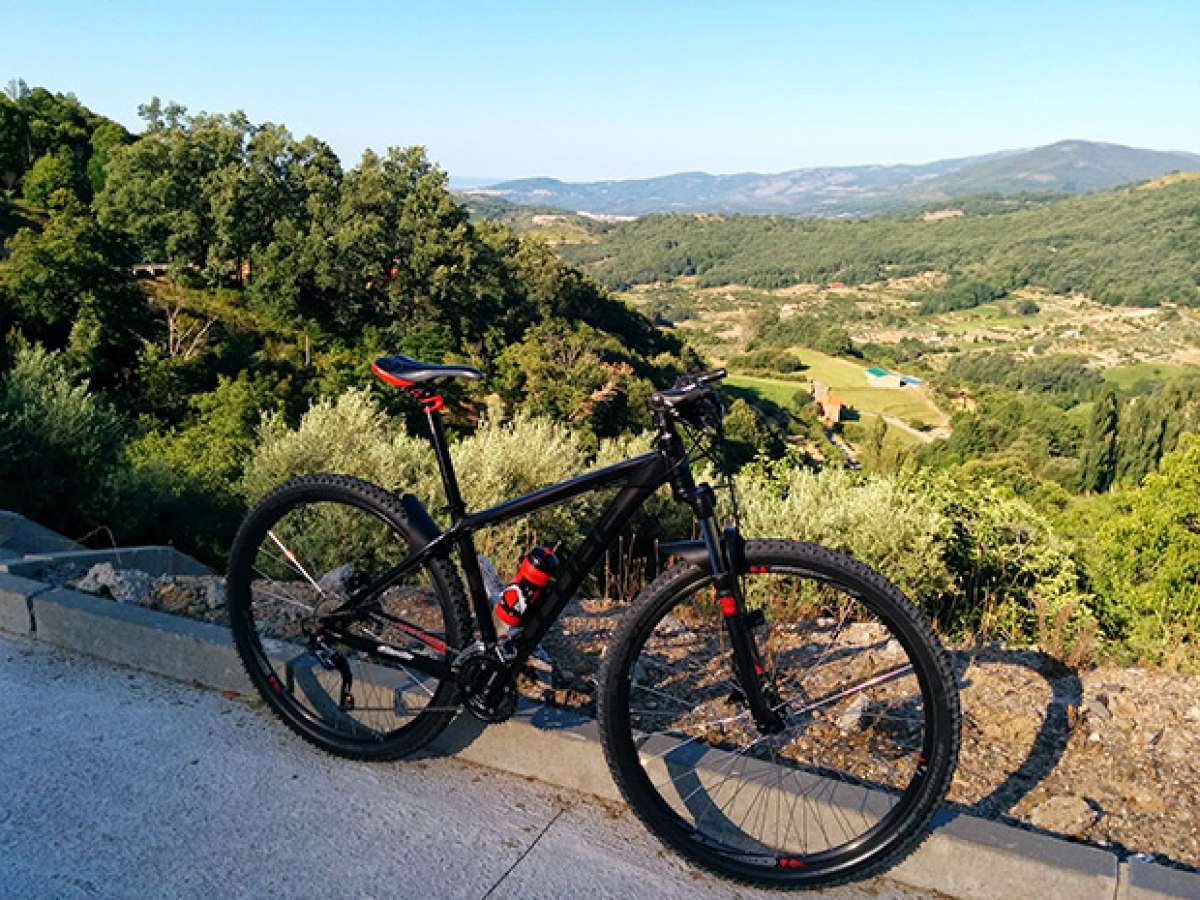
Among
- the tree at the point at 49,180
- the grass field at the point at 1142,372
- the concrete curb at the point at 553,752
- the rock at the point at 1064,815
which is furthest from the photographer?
the grass field at the point at 1142,372

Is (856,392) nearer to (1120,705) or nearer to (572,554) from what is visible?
(1120,705)

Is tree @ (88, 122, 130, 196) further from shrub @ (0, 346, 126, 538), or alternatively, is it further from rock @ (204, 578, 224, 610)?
rock @ (204, 578, 224, 610)

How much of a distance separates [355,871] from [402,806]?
31 centimetres

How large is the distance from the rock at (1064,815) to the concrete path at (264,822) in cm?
59

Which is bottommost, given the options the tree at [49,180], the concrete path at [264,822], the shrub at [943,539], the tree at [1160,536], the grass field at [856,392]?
the grass field at [856,392]

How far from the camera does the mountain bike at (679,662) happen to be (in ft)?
7.77

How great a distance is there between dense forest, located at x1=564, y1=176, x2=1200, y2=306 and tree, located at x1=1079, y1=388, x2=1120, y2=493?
10773cm

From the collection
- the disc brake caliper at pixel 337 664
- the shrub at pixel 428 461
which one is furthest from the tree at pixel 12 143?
the disc brake caliper at pixel 337 664

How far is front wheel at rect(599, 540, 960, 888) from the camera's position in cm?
230

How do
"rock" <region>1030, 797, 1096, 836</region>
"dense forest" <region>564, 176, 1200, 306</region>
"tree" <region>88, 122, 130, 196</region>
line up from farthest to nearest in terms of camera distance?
"dense forest" <region>564, 176, 1200, 306</region>, "tree" <region>88, 122, 130, 196</region>, "rock" <region>1030, 797, 1096, 836</region>

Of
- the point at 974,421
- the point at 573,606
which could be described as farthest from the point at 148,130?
the point at 974,421

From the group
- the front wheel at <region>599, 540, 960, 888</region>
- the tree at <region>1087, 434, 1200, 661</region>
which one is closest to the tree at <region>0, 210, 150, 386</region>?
the tree at <region>1087, 434, 1200, 661</region>

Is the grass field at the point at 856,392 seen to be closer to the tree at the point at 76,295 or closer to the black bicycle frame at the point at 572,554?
the tree at the point at 76,295

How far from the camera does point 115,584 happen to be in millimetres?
4055
